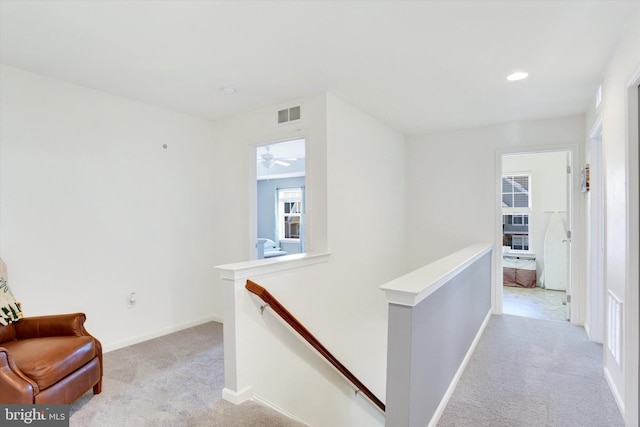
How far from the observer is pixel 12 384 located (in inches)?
69.7

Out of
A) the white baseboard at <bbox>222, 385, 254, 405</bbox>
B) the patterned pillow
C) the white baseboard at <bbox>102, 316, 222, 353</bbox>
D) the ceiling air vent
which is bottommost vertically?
the white baseboard at <bbox>102, 316, 222, 353</bbox>

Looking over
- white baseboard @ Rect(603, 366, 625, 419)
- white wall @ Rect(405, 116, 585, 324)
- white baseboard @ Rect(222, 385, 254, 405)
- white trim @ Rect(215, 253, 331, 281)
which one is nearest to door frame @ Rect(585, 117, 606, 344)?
white wall @ Rect(405, 116, 585, 324)

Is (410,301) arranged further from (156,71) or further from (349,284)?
(156,71)

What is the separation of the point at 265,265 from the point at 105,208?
1908 millimetres

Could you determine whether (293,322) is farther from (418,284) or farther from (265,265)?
(418,284)

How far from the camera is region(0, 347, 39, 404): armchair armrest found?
1.76 m

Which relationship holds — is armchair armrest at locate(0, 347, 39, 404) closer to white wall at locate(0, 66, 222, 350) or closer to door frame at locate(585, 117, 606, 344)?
white wall at locate(0, 66, 222, 350)

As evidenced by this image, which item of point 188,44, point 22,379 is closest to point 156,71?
point 188,44

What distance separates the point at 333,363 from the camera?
284 cm

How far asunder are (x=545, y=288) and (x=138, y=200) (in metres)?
6.71

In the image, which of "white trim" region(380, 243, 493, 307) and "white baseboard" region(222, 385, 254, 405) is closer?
"white trim" region(380, 243, 493, 307)

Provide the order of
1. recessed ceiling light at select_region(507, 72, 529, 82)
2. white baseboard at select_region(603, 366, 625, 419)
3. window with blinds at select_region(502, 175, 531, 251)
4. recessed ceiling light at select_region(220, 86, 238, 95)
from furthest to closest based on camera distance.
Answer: window with blinds at select_region(502, 175, 531, 251)
recessed ceiling light at select_region(220, 86, 238, 95)
recessed ceiling light at select_region(507, 72, 529, 82)
white baseboard at select_region(603, 366, 625, 419)

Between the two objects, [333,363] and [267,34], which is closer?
[267,34]

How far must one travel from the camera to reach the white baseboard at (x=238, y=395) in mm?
2219
